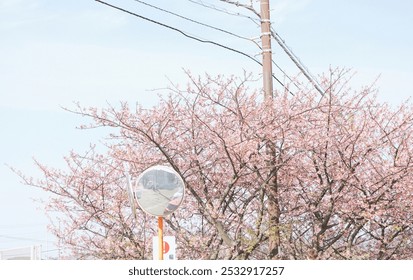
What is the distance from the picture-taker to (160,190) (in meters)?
8.04

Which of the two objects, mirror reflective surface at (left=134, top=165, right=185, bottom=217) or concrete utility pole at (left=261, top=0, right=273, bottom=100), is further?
concrete utility pole at (left=261, top=0, right=273, bottom=100)

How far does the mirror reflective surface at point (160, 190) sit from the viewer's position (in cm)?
804

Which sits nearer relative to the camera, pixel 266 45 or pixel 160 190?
pixel 160 190

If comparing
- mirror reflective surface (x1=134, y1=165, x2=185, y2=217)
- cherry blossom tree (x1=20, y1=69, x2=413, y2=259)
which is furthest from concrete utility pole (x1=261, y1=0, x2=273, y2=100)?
mirror reflective surface (x1=134, y1=165, x2=185, y2=217)

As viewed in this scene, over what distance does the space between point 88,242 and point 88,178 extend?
1.30 meters

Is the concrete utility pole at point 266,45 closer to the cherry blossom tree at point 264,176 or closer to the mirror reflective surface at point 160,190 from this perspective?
the cherry blossom tree at point 264,176

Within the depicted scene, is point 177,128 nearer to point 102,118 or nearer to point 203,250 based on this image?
point 102,118

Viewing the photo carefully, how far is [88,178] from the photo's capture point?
40.7 feet

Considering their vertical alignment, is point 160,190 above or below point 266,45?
below

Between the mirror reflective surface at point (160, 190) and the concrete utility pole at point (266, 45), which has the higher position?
the concrete utility pole at point (266, 45)

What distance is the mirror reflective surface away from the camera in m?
8.04

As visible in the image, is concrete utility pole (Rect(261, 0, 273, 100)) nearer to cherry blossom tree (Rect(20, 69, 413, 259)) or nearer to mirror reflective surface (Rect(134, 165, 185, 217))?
cherry blossom tree (Rect(20, 69, 413, 259))

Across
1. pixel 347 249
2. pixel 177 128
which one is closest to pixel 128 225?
pixel 177 128

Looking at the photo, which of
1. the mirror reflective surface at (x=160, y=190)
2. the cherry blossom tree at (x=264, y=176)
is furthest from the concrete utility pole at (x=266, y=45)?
the mirror reflective surface at (x=160, y=190)
